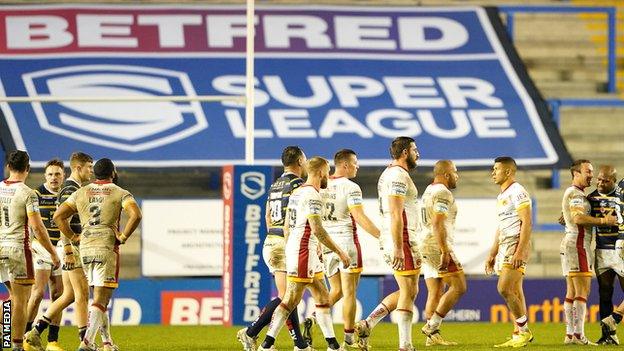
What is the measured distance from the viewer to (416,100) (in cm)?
2409

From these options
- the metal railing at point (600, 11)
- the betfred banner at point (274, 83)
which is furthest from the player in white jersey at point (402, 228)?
the metal railing at point (600, 11)

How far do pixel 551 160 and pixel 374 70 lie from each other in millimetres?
3717

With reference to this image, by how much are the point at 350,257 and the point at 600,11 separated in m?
13.8

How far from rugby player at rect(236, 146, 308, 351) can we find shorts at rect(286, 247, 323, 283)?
0.61 m

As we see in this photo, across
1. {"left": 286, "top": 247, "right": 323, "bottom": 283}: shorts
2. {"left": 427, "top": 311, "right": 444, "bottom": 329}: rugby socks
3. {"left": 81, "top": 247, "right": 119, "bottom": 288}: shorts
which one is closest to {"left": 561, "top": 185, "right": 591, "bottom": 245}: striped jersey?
{"left": 427, "top": 311, "right": 444, "bottom": 329}: rugby socks

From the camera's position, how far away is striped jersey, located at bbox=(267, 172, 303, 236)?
1305 cm

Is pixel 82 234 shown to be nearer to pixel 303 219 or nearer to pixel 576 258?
pixel 303 219

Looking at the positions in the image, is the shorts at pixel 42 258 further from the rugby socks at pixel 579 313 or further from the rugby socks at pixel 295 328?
the rugby socks at pixel 579 313

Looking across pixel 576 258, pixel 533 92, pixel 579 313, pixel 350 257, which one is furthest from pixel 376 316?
pixel 533 92

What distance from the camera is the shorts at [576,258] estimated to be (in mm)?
15047

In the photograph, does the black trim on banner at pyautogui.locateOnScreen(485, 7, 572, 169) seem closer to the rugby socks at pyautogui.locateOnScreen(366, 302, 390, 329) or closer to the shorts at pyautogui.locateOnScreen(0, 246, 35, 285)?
the rugby socks at pyautogui.locateOnScreen(366, 302, 390, 329)

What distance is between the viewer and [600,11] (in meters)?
26.0

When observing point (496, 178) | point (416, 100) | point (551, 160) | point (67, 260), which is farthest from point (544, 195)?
point (67, 260)

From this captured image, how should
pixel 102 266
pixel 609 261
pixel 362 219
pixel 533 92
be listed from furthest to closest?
pixel 533 92 → pixel 609 261 → pixel 362 219 → pixel 102 266
